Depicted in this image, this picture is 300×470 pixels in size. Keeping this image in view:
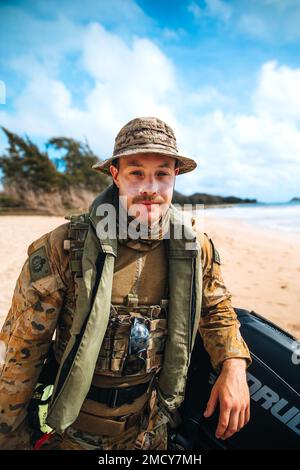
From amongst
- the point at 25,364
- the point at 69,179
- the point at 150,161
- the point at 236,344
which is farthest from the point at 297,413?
the point at 69,179

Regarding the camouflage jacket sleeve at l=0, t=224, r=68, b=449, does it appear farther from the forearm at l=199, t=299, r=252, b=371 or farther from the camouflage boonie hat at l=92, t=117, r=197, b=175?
the forearm at l=199, t=299, r=252, b=371

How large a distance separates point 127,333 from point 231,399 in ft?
2.09

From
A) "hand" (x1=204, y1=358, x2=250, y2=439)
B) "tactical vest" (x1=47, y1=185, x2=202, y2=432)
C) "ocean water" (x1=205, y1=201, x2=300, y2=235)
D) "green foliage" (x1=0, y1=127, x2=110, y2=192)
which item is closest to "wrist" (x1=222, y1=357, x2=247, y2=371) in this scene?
"hand" (x1=204, y1=358, x2=250, y2=439)

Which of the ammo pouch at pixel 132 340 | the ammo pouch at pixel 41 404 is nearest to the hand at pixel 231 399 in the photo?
the ammo pouch at pixel 132 340

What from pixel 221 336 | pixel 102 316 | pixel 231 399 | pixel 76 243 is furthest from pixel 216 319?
pixel 76 243

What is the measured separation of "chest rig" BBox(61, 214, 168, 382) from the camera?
1.42 m

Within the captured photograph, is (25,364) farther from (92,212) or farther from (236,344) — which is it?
(236,344)

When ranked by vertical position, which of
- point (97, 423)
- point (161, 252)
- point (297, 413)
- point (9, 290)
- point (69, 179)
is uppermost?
point (69, 179)

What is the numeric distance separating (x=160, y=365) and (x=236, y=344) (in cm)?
46

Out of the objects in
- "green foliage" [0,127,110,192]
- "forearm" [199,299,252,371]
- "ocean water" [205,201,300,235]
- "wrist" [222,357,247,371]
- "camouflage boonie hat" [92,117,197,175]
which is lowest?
"ocean water" [205,201,300,235]

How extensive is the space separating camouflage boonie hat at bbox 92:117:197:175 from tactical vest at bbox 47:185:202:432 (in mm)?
279

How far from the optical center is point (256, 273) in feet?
21.5

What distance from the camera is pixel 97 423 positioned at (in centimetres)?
156

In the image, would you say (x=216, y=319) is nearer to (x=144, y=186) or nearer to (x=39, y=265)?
(x=144, y=186)
